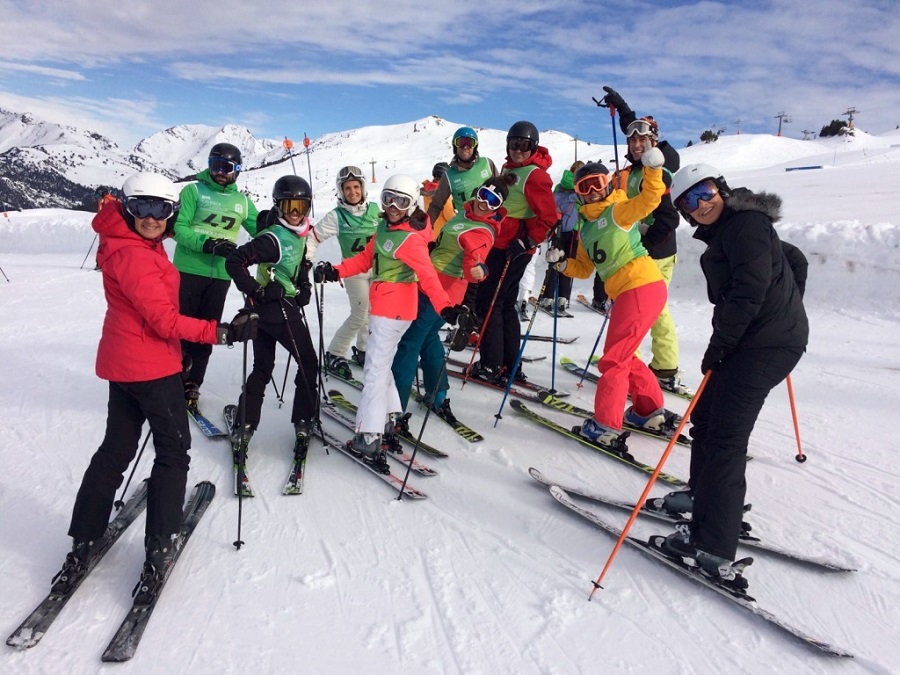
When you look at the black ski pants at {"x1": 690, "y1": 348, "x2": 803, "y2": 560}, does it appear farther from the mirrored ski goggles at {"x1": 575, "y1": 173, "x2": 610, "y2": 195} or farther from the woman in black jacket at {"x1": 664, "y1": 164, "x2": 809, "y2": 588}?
the mirrored ski goggles at {"x1": 575, "y1": 173, "x2": 610, "y2": 195}

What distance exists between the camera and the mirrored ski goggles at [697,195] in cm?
296

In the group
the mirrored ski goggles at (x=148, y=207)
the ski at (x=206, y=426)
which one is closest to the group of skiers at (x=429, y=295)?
the mirrored ski goggles at (x=148, y=207)

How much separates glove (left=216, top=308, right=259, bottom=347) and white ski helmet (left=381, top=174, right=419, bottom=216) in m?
1.48

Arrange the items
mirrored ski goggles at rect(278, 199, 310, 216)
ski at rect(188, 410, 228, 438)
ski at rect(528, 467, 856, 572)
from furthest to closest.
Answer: ski at rect(188, 410, 228, 438)
mirrored ski goggles at rect(278, 199, 310, 216)
ski at rect(528, 467, 856, 572)

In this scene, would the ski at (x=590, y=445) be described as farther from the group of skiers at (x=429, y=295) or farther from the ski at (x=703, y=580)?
the ski at (x=703, y=580)

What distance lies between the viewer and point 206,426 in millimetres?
4973

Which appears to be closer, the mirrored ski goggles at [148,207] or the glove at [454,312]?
the mirrored ski goggles at [148,207]

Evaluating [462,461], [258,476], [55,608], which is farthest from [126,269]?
[462,461]

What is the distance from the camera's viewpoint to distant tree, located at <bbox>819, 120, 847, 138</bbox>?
37.8 metres

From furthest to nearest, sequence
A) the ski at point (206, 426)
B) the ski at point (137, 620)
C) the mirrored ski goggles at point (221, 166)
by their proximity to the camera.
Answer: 1. the mirrored ski goggles at point (221, 166)
2. the ski at point (206, 426)
3. the ski at point (137, 620)

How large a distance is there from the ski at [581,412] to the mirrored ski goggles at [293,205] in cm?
297

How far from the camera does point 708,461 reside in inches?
119

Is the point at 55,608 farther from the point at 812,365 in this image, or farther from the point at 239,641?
the point at 812,365

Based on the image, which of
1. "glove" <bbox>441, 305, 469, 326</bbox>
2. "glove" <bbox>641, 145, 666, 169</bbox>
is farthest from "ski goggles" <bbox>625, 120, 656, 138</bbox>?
"glove" <bbox>441, 305, 469, 326</bbox>
